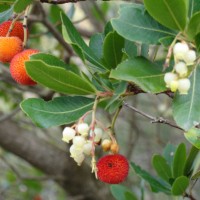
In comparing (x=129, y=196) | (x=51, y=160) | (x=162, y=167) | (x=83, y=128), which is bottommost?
(x=51, y=160)

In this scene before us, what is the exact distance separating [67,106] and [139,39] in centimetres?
20

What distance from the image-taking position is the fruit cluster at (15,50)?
2.97 feet

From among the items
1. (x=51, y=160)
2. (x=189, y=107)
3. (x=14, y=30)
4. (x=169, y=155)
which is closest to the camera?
(x=189, y=107)

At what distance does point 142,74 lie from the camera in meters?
0.83

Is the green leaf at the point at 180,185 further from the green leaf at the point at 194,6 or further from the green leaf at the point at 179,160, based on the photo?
the green leaf at the point at 194,6

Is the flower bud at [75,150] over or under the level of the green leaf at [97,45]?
under

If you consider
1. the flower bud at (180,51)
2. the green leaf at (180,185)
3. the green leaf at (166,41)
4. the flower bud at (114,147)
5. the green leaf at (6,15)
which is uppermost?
the flower bud at (180,51)

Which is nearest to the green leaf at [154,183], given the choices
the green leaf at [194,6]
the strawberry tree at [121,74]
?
the strawberry tree at [121,74]

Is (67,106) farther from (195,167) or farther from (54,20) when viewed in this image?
(54,20)

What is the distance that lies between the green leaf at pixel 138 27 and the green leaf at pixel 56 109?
6.8 inches

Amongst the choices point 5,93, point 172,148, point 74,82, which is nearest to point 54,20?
point 5,93

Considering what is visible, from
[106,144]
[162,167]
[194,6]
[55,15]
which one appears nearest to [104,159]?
[106,144]

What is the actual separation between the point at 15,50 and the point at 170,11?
1.10 ft

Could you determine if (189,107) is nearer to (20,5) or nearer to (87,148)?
(87,148)
